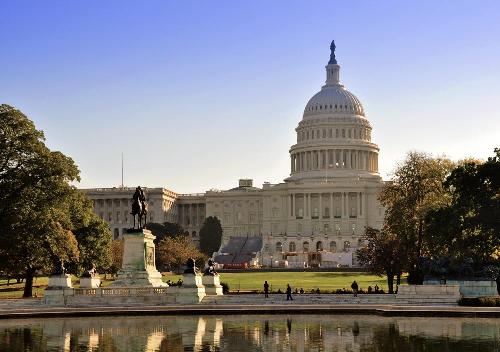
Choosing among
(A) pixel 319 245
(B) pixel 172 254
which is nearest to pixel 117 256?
(B) pixel 172 254

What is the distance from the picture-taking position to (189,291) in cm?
6050

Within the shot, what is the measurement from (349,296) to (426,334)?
77.5 ft

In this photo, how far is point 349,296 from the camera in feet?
207

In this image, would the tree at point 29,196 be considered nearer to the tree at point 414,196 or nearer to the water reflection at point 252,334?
the water reflection at point 252,334

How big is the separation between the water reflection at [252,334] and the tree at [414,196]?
1319 inches

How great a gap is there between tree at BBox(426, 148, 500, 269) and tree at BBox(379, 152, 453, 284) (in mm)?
8538

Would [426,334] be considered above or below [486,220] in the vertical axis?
below

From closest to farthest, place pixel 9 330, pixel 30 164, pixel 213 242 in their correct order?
pixel 9 330 < pixel 30 164 < pixel 213 242

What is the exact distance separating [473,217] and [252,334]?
111ft

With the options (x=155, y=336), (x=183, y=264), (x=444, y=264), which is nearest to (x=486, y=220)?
(x=444, y=264)

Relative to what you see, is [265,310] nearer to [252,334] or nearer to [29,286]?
[252,334]

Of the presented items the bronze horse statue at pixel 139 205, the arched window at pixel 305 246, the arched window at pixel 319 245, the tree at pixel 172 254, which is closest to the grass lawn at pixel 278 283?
the bronze horse statue at pixel 139 205

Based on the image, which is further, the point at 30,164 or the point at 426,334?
the point at 30,164

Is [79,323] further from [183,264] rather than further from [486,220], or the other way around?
[183,264]
